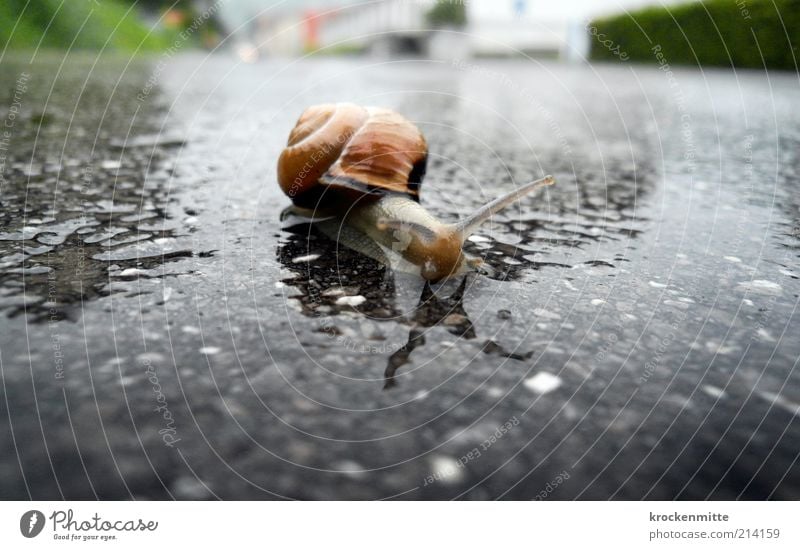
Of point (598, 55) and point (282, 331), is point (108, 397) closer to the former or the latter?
point (282, 331)

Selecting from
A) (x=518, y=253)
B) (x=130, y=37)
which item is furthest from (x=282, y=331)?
(x=130, y=37)

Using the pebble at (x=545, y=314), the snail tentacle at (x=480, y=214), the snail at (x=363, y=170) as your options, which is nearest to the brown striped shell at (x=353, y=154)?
the snail at (x=363, y=170)
